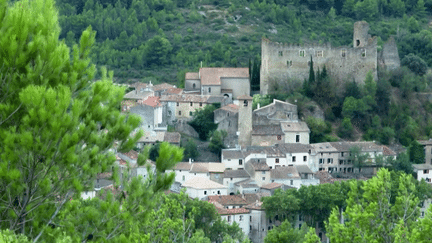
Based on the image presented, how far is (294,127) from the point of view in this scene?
168ft

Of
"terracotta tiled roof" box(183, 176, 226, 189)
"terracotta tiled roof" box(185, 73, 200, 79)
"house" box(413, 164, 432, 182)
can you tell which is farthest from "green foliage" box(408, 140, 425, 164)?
"terracotta tiled roof" box(185, 73, 200, 79)

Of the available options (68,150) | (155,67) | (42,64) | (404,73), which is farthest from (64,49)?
(155,67)

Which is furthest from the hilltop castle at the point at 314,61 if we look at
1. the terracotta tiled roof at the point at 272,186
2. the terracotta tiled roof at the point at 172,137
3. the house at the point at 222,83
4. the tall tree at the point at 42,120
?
the tall tree at the point at 42,120

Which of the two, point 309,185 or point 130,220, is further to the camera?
point 309,185

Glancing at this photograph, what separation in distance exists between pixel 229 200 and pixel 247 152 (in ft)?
13.5

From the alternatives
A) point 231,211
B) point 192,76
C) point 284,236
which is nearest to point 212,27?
point 192,76

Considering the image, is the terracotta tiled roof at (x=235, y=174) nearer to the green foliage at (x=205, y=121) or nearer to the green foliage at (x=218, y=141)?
the green foliage at (x=218, y=141)

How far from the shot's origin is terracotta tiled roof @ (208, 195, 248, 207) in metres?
45.6

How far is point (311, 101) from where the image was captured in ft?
178

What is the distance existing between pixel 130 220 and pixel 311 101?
4470 centimetres

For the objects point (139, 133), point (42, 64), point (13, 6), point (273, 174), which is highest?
point (13, 6)

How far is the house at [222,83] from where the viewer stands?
54312 millimetres

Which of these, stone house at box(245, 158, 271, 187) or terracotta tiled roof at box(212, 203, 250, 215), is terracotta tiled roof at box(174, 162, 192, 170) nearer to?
stone house at box(245, 158, 271, 187)

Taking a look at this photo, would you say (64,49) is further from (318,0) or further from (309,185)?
(318,0)
